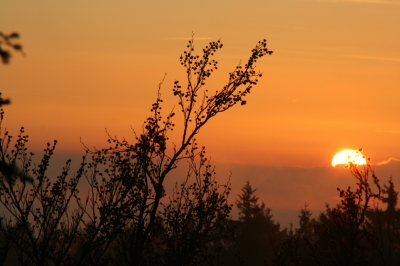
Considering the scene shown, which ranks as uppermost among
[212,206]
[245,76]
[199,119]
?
[245,76]

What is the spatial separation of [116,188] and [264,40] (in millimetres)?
7035

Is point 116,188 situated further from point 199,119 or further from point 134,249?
point 199,119

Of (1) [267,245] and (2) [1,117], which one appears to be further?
(1) [267,245]

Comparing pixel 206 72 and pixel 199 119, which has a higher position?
pixel 206 72

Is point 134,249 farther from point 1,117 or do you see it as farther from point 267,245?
point 267,245

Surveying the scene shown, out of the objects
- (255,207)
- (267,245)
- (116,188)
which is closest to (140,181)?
(116,188)

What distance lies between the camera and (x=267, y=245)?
78.0m

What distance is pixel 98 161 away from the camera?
20.0m

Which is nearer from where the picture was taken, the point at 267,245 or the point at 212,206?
the point at 212,206

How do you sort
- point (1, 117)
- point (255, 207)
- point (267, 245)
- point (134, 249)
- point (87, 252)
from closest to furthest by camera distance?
point (1, 117)
point (87, 252)
point (134, 249)
point (267, 245)
point (255, 207)

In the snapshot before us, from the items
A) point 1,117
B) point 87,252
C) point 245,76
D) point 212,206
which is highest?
point 245,76

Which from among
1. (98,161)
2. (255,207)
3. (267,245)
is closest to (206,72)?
(98,161)

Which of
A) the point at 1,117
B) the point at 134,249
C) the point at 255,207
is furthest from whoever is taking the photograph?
the point at 255,207

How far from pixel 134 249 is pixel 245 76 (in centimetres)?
702
